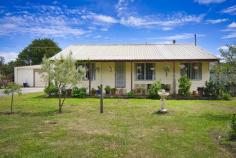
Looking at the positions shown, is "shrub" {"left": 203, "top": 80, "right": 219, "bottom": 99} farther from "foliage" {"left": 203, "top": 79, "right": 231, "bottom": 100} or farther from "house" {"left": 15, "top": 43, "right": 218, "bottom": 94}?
"house" {"left": 15, "top": 43, "right": 218, "bottom": 94}

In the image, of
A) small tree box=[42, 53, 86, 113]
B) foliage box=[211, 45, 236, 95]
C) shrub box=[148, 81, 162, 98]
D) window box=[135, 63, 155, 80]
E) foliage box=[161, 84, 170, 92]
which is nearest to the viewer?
foliage box=[211, 45, 236, 95]

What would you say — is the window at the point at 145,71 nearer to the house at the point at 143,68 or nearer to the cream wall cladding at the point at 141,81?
the house at the point at 143,68

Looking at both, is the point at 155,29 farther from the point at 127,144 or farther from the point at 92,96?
the point at 127,144

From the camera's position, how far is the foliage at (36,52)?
2016 inches

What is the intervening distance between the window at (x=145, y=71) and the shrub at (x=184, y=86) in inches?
102

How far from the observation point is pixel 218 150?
5605 mm

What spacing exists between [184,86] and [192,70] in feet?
7.78

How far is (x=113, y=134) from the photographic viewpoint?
7.03 m

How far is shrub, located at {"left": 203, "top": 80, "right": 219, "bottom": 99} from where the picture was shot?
16500 mm

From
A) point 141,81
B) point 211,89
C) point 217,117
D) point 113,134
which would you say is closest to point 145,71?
point 141,81

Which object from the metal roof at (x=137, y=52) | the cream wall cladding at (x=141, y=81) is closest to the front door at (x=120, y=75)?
the cream wall cladding at (x=141, y=81)

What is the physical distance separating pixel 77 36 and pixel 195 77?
22.2 m

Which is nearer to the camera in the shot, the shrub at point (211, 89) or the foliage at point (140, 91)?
the shrub at point (211, 89)

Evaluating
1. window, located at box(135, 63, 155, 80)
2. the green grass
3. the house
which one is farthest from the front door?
the green grass
